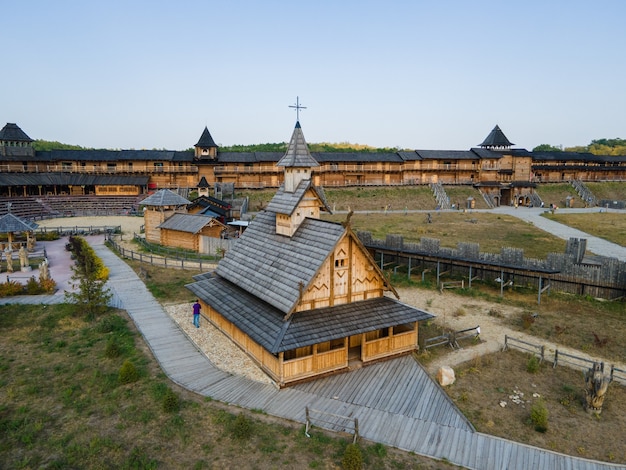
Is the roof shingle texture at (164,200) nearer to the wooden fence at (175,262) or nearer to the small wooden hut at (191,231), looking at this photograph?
the small wooden hut at (191,231)

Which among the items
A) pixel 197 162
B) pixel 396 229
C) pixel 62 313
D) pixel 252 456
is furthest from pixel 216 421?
pixel 197 162

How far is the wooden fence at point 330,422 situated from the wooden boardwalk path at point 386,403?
0.27 meters

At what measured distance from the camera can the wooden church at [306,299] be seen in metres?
14.7

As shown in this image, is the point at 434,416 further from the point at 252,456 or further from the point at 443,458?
the point at 252,456

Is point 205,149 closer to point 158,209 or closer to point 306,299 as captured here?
point 158,209

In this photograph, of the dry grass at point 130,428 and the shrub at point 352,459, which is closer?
the shrub at point 352,459

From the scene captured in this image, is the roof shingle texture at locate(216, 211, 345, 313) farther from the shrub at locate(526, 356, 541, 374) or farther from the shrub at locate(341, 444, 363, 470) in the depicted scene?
the shrub at locate(526, 356, 541, 374)

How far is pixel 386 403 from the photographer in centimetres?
1332

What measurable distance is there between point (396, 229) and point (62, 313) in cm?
3551

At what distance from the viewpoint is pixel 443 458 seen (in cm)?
1066

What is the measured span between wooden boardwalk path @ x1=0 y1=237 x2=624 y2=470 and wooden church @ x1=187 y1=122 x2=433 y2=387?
2.73ft

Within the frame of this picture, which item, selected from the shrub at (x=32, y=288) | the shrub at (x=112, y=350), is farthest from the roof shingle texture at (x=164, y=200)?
the shrub at (x=112, y=350)

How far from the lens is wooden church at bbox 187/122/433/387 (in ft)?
48.2

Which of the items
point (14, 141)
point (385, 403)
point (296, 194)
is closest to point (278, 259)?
point (296, 194)
